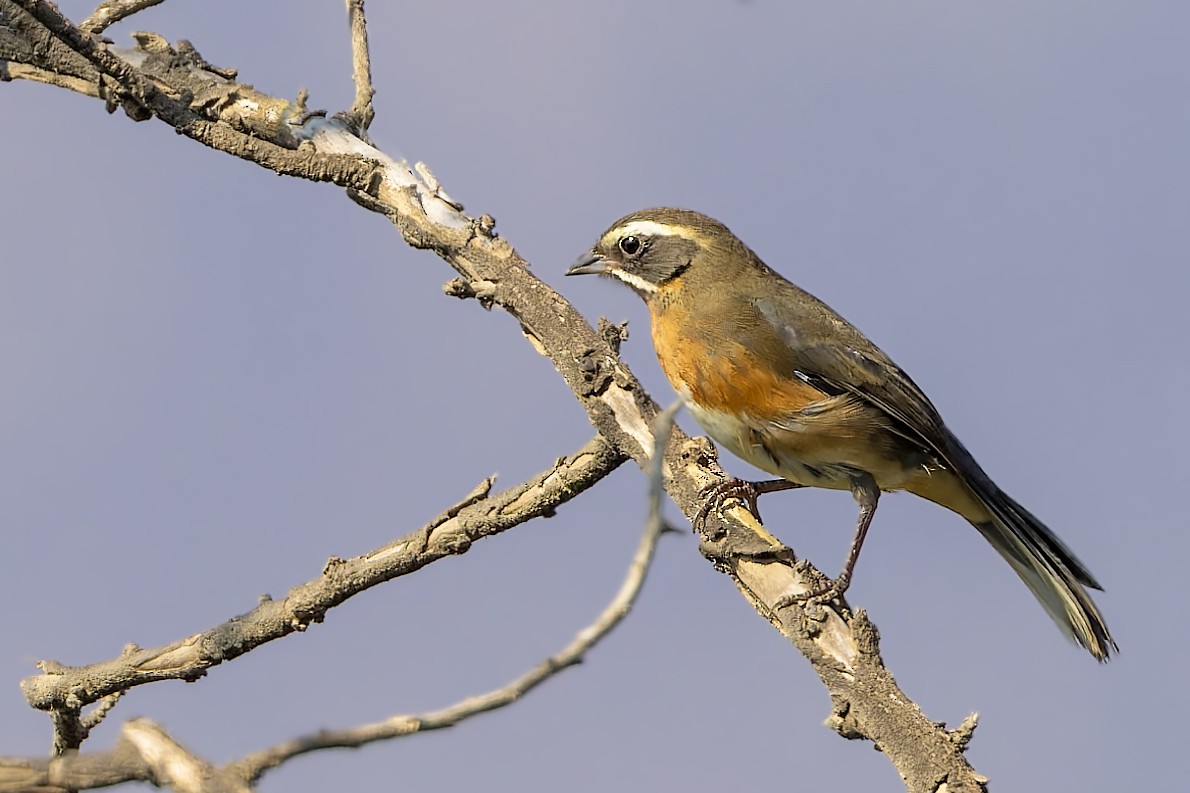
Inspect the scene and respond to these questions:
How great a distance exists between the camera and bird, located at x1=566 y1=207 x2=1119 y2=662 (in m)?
6.24

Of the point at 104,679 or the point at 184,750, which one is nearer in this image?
the point at 184,750

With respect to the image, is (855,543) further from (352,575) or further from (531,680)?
(531,680)

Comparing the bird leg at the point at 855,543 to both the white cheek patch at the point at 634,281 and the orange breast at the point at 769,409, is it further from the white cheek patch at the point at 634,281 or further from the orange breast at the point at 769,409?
the white cheek patch at the point at 634,281

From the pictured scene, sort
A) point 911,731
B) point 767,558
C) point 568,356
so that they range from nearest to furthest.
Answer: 1. point 911,731
2. point 767,558
3. point 568,356

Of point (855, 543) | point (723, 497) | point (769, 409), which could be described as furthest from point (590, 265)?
point (855, 543)

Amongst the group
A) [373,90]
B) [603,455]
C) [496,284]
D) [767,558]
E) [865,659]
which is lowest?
[865,659]

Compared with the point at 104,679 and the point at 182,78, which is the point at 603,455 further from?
the point at 182,78

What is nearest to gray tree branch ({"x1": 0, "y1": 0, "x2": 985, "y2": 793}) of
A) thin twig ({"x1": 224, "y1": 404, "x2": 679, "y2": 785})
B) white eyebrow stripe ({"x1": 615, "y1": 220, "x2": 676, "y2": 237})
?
white eyebrow stripe ({"x1": 615, "y1": 220, "x2": 676, "y2": 237})

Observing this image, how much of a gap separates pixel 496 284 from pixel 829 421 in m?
1.69

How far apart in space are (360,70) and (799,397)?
Result: 2.94 meters

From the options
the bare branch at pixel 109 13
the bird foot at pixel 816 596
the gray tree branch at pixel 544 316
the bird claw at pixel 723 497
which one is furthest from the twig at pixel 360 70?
the bird foot at pixel 816 596

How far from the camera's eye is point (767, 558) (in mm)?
5793

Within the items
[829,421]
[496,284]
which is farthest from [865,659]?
[496,284]

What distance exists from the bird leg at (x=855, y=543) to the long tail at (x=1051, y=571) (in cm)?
56
